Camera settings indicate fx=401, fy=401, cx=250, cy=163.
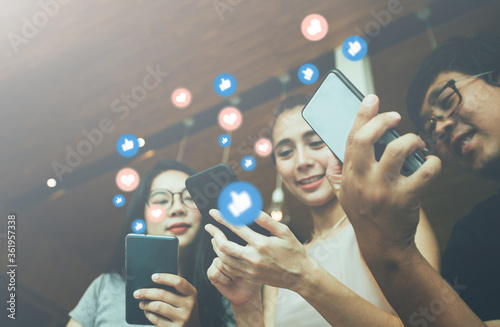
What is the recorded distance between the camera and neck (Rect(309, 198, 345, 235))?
1.10 metres

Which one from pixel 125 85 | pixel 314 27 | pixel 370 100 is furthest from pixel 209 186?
pixel 125 85

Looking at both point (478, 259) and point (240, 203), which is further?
point (240, 203)

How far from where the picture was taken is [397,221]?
888 millimetres

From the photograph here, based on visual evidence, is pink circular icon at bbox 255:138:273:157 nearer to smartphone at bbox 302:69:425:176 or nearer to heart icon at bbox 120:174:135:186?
smartphone at bbox 302:69:425:176

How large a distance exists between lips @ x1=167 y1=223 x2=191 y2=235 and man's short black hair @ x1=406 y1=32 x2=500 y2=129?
0.76 m

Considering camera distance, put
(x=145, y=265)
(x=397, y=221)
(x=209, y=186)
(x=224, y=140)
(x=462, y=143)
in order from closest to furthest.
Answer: (x=397, y=221) < (x=462, y=143) < (x=209, y=186) < (x=145, y=265) < (x=224, y=140)

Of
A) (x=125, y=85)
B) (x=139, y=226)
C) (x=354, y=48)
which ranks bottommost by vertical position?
(x=139, y=226)

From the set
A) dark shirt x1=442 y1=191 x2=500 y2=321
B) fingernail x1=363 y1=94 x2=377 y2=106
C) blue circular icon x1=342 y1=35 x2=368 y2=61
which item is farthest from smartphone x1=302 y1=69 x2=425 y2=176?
dark shirt x1=442 y1=191 x2=500 y2=321

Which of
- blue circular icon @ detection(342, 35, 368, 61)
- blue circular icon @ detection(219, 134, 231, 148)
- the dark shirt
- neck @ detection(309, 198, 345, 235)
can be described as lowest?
the dark shirt

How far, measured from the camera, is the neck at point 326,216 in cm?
110

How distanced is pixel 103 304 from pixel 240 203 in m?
0.60

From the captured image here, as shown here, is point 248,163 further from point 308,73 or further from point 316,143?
point 308,73

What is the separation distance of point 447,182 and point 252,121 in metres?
0.66

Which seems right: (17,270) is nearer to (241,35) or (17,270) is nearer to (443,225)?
(241,35)
